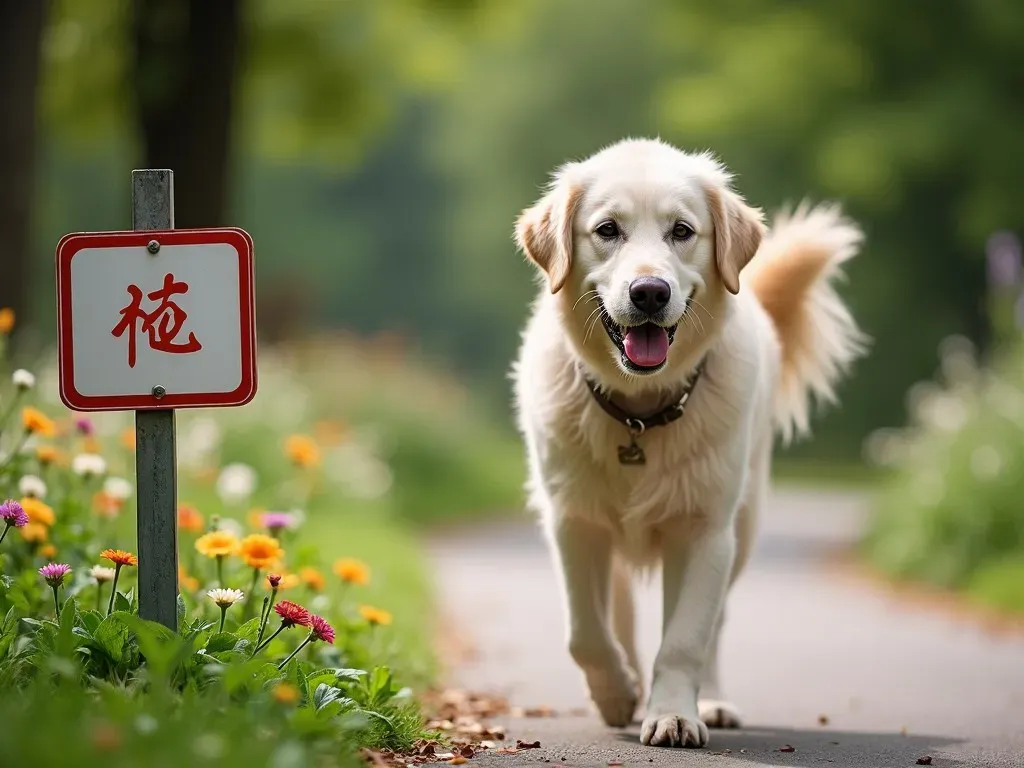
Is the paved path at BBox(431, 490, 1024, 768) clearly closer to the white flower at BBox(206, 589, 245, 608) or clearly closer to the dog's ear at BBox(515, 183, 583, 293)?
the white flower at BBox(206, 589, 245, 608)

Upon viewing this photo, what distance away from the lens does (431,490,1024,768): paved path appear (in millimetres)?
4133

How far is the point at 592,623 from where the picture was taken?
4512mm

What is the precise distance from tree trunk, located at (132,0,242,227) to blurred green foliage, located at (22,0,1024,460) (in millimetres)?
2247

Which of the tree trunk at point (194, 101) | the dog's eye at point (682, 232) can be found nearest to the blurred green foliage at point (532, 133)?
the tree trunk at point (194, 101)

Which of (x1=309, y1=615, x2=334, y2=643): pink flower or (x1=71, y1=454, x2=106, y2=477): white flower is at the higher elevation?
(x1=71, y1=454, x2=106, y2=477): white flower

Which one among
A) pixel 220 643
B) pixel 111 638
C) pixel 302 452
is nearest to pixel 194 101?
pixel 302 452

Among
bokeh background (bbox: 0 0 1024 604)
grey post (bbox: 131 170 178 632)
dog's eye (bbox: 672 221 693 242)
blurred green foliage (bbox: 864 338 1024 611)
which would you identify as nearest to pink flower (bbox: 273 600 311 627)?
grey post (bbox: 131 170 178 632)

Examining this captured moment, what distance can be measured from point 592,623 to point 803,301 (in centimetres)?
212

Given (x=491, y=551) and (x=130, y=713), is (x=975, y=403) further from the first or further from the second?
(x=130, y=713)

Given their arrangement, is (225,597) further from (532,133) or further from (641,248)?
(532,133)

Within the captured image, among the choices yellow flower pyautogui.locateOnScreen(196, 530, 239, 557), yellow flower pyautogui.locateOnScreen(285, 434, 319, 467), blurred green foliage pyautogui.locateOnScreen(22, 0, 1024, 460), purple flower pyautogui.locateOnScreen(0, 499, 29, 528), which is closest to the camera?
purple flower pyautogui.locateOnScreen(0, 499, 29, 528)

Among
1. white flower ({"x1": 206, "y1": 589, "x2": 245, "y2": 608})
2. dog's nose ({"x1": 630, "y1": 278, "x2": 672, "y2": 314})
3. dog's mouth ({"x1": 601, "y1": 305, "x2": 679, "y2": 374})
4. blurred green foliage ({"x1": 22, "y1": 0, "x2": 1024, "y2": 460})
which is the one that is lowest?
white flower ({"x1": 206, "y1": 589, "x2": 245, "y2": 608})

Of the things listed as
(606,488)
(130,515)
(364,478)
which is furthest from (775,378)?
(364,478)

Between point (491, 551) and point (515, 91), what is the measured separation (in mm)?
20892
